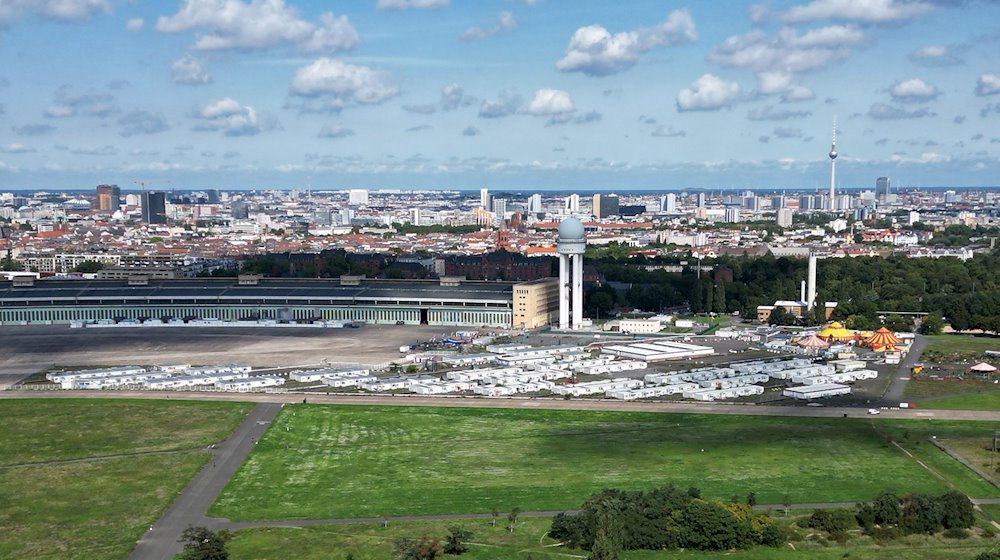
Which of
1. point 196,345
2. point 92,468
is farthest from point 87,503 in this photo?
point 196,345

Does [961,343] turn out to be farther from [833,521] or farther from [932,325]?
[833,521]

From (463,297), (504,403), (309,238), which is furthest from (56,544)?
(309,238)

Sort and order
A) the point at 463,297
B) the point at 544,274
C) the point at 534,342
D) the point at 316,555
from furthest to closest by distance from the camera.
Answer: the point at 544,274
the point at 463,297
the point at 534,342
the point at 316,555

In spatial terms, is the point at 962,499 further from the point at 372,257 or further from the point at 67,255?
the point at 67,255

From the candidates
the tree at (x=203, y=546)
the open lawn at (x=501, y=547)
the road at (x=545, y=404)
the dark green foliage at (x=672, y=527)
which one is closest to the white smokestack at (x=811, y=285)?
the road at (x=545, y=404)

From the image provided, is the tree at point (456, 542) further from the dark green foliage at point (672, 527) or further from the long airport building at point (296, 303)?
the long airport building at point (296, 303)

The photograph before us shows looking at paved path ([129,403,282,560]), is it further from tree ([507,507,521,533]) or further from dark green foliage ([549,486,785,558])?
dark green foliage ([549,486,785,558])
